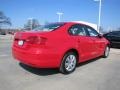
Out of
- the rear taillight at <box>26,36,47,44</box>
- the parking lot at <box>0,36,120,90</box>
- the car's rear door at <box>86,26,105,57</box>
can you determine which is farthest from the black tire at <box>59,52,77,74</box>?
the car's rear door at <box>86,26,105,57</box>

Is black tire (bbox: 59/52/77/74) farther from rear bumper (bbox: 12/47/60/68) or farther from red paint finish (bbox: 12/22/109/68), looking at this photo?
rear bumper (bbox: 12/47/60/68)

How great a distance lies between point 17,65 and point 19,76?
136 centimetres

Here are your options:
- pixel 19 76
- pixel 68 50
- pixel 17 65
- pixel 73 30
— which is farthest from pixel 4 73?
pixel 73 30

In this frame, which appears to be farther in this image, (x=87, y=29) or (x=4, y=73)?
(x=87, y=29)

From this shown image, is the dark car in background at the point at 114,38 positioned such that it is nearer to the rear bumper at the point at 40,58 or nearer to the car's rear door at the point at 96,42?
the car's rear door at the point at 96,42

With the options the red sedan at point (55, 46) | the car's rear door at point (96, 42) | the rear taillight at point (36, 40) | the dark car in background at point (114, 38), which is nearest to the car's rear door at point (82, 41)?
the red sedan at point (55, 46)

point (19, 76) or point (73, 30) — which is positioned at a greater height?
point (73, 30)

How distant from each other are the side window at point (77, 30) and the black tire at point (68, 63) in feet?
2.24

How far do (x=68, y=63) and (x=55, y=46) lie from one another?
0.89 metres

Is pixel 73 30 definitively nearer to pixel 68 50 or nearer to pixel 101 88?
pixel 68 50

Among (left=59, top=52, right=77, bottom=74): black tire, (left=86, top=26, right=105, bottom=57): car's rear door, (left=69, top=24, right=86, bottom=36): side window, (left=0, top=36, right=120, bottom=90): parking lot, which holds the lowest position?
(left=0, top=36, right=120, bottom=90): parking lot

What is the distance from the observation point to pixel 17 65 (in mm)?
6676

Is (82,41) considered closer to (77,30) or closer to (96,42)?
(77,30)

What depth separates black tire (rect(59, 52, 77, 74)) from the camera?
562cm
